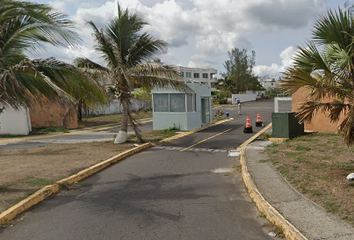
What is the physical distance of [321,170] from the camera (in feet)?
23.3

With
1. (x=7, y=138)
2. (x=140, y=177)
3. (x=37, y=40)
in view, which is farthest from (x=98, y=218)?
(x=7, y=138)

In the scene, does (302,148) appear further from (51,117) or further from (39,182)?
(51,117)

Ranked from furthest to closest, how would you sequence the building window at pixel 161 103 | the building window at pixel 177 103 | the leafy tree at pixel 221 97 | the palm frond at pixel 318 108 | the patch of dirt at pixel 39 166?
the leafy tree at pixel 221 97 → the building window at pixel 161 103 → the building window at pixel 177 103 → the patch of dirt at pixel 39 166 → the palm frond at pixel 318 108

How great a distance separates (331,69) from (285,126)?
22.6 feet

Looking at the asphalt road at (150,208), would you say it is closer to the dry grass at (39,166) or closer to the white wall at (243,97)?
the dry grass at (39,166)

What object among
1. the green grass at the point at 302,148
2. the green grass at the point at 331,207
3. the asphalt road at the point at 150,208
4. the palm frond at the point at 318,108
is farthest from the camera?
the green grass at the point at 302,148

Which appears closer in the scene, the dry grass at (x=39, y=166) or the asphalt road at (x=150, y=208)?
Answer: the asphalt road at (x=150, y=208)

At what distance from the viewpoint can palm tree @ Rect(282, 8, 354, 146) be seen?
19.4 ft

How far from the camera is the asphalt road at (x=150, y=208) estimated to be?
449 centimetres

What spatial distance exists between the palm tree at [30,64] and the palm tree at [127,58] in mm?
5593

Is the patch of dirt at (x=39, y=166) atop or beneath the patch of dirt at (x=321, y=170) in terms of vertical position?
beneath

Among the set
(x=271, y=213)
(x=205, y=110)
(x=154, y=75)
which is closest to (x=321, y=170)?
(x=271, y=213)

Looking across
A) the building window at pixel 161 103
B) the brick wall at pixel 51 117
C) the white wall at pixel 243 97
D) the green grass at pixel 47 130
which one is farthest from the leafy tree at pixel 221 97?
the green grass at pixel 47 130

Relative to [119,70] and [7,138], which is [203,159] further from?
[7,138]
